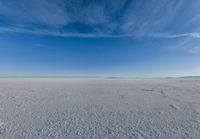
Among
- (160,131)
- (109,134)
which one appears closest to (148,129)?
(160,131)

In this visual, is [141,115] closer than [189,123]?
No

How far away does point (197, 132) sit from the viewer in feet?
14.0

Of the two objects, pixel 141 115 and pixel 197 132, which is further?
pixel 141 115

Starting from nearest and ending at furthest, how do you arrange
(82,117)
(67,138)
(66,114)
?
(67,138) < (82,117) < (66,114)

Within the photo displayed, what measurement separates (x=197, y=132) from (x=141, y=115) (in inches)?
86.6

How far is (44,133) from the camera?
418cm

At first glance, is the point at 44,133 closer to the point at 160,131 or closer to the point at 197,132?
the point at 160,131

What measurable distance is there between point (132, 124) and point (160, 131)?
1.01 meters

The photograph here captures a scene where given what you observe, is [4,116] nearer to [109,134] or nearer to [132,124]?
[109,134]

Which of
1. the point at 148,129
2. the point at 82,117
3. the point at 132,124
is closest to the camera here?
the point at 148,129

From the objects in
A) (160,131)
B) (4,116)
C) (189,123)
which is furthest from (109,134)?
(4,116)

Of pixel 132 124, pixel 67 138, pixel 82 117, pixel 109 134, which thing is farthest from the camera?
pixel 82 117

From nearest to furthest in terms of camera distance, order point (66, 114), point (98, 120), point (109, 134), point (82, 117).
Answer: point (109, 134) → point (98, 120) → point (82, 117) → point (66, 114)

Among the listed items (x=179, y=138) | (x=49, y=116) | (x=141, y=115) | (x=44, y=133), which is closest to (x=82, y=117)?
(x=49, y=116)
